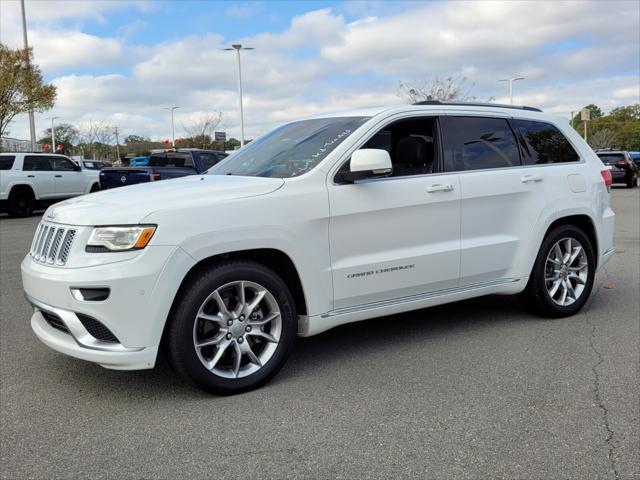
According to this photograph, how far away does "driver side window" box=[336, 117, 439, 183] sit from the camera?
15.3 feet

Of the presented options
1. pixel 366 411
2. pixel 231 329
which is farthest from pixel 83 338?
pixel 366 411

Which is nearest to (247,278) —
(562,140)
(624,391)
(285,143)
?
(285,143)

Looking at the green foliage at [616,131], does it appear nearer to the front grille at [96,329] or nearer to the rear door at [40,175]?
the rear door at [40,175]

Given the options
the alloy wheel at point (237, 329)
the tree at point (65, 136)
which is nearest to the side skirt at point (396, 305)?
the alloy wheel at point (237, 329)

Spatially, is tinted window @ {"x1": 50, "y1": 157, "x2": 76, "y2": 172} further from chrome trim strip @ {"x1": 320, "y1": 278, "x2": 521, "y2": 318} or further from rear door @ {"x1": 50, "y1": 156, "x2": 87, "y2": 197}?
chrome trim strip @ {"x1": 320, "y1": 278, "x2": 521, "y2": 318}

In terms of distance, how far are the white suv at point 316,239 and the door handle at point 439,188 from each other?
0.05 feet

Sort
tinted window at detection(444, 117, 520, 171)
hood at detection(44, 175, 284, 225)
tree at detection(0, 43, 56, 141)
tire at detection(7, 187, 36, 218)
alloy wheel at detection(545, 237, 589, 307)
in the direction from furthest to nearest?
tree at detection(0, 43, 56, 141)
tire at detection(7, 187, 36, 218)
alloy wheel at detection(545, 237, 589, 307)
tinted window at detection(444, 117, 520, 171)
hood at detection(44, 175, 284, 225)

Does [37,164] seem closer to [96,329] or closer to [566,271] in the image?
[96,329]

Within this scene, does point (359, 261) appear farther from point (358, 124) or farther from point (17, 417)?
point (17, 417)

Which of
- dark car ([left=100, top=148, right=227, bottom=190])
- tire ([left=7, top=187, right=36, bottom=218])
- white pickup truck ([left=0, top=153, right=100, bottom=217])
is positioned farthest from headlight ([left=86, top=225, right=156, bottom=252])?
tire ([left=7, top=187, right=36, bottom=218])

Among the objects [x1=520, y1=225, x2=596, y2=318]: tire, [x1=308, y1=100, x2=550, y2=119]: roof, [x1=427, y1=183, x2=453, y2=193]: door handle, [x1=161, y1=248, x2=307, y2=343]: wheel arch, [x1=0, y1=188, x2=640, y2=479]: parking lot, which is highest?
[x1=308, y1=100, x2=550, y2=119]: roof

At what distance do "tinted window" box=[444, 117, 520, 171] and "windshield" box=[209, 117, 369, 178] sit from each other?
30.5 inches

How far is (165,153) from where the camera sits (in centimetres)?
1623

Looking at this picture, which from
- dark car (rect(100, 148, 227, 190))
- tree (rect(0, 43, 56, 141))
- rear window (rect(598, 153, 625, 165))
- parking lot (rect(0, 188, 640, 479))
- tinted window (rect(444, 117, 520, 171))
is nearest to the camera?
parking lot (rect(0, 188, 640, 479))
